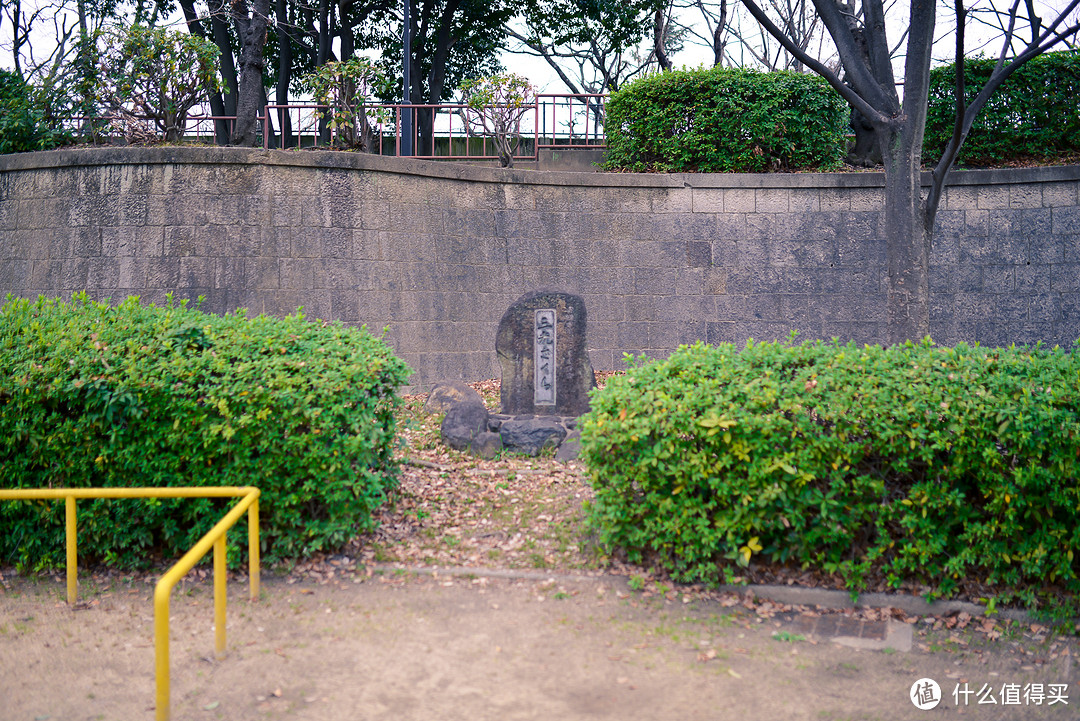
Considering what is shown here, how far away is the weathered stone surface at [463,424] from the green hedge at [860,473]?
271cm

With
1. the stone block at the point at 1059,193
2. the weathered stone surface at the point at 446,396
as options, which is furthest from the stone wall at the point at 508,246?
the weathered stone surface at the point at 446,396

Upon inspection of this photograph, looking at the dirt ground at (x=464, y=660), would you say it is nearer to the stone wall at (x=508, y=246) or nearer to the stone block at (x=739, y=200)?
the stone wall at (x=508, y=246)

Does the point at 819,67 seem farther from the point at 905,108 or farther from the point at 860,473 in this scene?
the point at 860,473

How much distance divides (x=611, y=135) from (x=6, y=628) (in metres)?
9.48

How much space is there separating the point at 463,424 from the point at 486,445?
0.35m

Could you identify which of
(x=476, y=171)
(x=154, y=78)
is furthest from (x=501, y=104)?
(x=154, y=78)

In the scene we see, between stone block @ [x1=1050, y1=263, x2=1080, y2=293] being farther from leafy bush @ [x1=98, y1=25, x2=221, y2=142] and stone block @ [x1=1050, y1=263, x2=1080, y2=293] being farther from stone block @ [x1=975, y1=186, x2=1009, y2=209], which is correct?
leafy bush @ [x1=98, y1=25, x2=221, y2=142]

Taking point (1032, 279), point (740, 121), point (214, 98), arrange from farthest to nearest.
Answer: point (214, 98)
point (740, 121)
point (1032, 279)

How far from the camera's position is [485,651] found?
11.2 ft

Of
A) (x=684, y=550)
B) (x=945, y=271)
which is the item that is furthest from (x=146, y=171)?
(x=945, y=271)

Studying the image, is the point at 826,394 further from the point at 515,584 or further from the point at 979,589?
the point at 515,584

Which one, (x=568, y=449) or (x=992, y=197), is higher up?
(x=992, y=197)

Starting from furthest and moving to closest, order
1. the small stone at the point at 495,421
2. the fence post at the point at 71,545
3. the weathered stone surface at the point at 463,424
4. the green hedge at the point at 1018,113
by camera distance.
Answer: the green hedge at the point at 1018,113 → the small stone at the point at 495,421 → the weathered stone surface at the point at 463,424 → the fence post at the point at 71,545

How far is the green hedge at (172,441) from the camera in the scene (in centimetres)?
407
